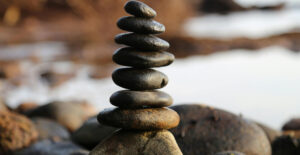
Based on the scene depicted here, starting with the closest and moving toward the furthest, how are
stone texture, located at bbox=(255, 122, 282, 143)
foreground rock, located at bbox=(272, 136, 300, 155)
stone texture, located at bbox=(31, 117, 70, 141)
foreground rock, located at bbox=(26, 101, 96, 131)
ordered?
1. foreground rock, located at bbox=(272, 136, 300, 155)
2. stone texture, located at bbox=(255, 122, 282, 143)
3. stone texture, located at bbox=(31, 117, 70, 141)
4. foreground rock, located at bbox=(26, 101, 96, 131)

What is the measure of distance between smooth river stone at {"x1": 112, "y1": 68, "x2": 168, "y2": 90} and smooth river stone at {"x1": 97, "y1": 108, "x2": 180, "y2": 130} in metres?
0.21

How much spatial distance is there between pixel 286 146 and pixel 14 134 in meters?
3.23

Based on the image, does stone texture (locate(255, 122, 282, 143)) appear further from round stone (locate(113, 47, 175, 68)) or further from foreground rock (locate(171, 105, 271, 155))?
round stone (locate(113, 47, 175, 68))

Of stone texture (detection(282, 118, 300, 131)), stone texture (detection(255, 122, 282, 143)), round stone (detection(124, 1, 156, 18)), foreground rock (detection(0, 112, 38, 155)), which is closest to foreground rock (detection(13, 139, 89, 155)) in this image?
foreground rock (detection(0, 112, 38, 155))

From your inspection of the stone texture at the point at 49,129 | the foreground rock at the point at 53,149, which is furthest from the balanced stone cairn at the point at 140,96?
the stone texture at the point at 49,129

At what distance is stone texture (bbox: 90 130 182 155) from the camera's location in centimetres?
333

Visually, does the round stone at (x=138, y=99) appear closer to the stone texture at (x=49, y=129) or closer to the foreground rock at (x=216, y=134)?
the foreground rock at (x=216, y=134)

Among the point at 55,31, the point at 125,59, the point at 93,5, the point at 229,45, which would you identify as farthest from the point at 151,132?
the point at 93,5

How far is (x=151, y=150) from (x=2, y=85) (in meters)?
8.54

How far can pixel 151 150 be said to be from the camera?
→ 10.9ft

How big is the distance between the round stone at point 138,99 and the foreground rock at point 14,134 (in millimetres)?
1874

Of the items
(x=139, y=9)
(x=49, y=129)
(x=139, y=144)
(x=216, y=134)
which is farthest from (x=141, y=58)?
(x=49, y=129)

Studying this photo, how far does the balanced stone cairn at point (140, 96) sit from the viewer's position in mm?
3299

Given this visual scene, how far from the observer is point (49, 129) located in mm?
5516
